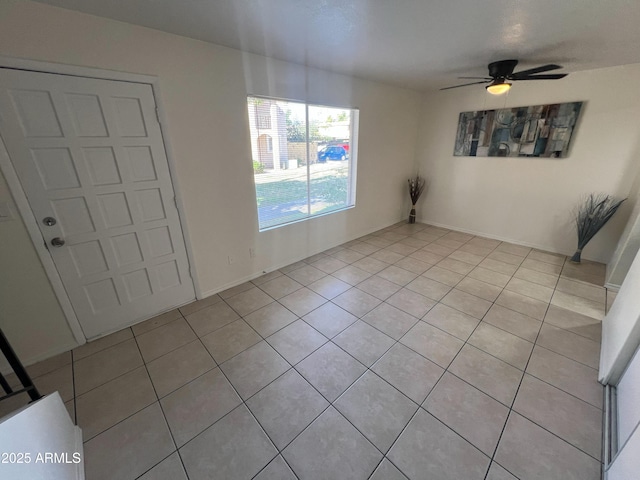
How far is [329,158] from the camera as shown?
3680 millimetres

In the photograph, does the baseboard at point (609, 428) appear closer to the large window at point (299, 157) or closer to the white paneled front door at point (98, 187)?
the large window at point (299, 157)

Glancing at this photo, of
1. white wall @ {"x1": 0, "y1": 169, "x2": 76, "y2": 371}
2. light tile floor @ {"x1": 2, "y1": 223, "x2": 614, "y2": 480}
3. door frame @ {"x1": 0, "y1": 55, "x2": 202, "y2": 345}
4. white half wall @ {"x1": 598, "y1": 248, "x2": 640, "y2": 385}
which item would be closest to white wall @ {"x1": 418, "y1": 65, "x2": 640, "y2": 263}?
light tile floor @ {"x1": 2, "y1": 223, "x2": 614, "y2": 480}

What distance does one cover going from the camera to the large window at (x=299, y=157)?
287cm

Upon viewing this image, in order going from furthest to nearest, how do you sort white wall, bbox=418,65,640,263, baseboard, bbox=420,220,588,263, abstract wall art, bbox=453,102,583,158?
baseboard, bbox=420,220,588,263, abstract wall art, bbox=453,102,583,158, white wall, bbox=418,65,640,263

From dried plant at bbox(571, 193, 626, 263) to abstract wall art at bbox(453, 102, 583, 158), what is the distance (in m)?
0.71

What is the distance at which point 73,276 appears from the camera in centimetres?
200

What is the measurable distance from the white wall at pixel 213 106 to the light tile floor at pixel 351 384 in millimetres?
550

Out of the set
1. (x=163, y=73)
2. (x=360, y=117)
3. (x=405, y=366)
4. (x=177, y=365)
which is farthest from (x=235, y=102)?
(x=405, y=366)

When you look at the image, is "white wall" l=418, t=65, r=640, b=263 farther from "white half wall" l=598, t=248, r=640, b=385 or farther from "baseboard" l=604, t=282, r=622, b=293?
"white half wall" l=598, t=248, r=640, b=385

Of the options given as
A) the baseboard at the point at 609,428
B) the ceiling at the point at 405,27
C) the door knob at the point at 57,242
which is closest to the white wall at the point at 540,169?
the ceiling at the point at 405,27

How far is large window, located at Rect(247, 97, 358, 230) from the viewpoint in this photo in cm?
287

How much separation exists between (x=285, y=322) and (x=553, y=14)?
3.03 metres

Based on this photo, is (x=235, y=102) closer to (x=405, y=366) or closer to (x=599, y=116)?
(x=405, y=366)

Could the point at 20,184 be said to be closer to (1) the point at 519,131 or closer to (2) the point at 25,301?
(2) the point at 25,301
